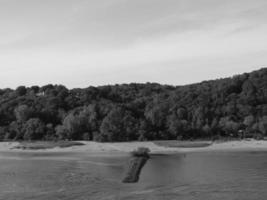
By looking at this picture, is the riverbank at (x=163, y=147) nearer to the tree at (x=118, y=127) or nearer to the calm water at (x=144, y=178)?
the tree at (x=118, y=127)

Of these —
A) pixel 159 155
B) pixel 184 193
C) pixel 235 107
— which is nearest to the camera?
pixel 184 193

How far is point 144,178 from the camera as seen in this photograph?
161 feet

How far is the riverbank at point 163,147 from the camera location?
79.9 metres

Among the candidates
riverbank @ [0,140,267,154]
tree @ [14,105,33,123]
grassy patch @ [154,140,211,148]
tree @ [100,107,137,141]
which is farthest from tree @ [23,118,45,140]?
grassy patch @ [154,140,211,148]

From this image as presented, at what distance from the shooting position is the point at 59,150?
8438cm

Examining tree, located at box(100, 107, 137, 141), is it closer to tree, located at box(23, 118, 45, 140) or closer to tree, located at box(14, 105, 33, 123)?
tree, located at box(23, 118, 45, 140)

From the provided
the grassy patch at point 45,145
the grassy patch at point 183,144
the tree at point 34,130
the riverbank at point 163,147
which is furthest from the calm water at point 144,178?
the tree at point 34,130

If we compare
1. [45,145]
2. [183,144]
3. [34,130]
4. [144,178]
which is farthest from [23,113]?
[144,178]

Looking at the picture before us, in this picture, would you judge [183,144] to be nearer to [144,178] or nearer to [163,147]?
[163,147]

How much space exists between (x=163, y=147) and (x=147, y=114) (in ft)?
53.7

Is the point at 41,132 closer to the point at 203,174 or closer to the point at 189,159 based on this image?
the point at 189,159

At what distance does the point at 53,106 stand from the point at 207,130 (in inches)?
1197

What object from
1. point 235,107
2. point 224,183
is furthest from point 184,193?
point 235,107

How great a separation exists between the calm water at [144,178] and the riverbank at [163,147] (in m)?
8.29
